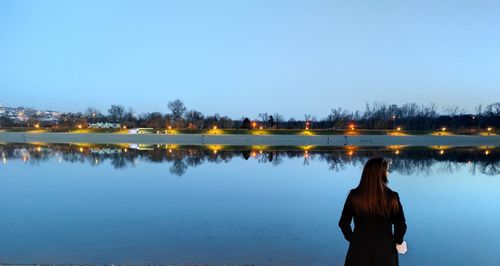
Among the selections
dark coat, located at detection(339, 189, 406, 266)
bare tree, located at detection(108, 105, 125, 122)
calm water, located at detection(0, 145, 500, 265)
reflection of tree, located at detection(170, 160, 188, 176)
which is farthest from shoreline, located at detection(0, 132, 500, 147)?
bare tree, located at detection(108, 105, 125, 122)

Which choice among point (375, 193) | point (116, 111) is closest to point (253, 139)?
point (375, 193)

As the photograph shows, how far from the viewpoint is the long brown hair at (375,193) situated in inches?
Result: 111

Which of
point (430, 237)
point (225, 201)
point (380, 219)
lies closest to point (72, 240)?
point (225, 201)

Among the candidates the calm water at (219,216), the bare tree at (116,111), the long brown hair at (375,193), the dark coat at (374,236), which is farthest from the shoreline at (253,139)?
the bare tree at (116,111)

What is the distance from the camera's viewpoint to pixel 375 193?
9.32 ft

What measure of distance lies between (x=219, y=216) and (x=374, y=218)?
6.49 m

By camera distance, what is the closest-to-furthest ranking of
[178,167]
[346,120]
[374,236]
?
[374,236] → [178,167] → [346,120]

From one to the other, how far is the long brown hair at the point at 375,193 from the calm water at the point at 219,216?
3574 mm

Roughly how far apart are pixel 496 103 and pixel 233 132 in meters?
65.3

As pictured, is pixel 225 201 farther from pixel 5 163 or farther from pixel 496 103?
pixel 496 103

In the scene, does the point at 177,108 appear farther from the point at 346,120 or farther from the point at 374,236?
the point at 374,236

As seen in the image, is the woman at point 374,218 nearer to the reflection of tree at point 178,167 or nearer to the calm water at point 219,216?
the calm water at point 219,216

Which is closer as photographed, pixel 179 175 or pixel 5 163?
pixel 179 175

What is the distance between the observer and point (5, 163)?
67.3 ft
